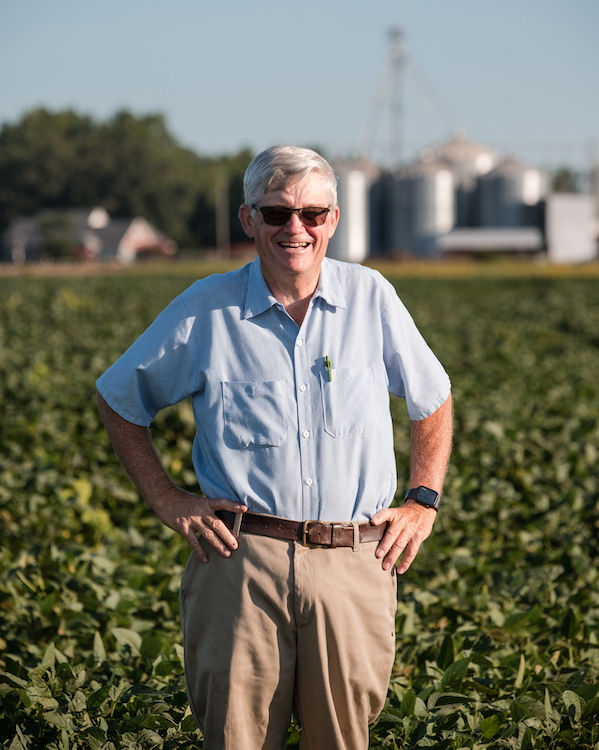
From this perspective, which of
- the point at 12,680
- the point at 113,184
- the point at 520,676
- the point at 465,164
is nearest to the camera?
the point at 12,680

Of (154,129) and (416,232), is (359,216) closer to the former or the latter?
(416,232)

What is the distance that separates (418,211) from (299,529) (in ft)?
219

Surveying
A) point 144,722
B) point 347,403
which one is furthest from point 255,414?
point 144,722

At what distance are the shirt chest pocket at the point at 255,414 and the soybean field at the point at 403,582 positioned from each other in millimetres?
1107

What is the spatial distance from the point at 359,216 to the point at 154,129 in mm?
56925

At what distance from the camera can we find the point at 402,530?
239cm

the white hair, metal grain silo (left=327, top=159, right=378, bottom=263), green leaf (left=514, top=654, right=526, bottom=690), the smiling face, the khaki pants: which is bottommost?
green leaf (left=514, top=654, right=526, bottom=690)

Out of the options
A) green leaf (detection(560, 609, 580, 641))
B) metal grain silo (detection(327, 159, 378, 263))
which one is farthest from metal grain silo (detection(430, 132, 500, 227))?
green leaf (detection(560, 609, 580, 641))

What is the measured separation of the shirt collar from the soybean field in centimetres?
142

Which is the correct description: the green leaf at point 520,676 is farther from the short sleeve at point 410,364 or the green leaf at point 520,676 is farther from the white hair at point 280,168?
the white hair at point 280,168

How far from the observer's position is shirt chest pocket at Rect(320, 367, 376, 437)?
229cm

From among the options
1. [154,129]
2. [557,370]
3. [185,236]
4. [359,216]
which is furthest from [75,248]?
[557,370]

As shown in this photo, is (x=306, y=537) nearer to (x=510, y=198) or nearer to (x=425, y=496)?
(x=425, y=496)

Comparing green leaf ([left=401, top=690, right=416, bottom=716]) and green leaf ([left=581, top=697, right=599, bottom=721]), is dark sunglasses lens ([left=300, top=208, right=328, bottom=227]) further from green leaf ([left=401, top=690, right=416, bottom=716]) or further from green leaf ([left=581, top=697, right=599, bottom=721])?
green leaf ([left=581, top=697, right=599, bottom=721])
